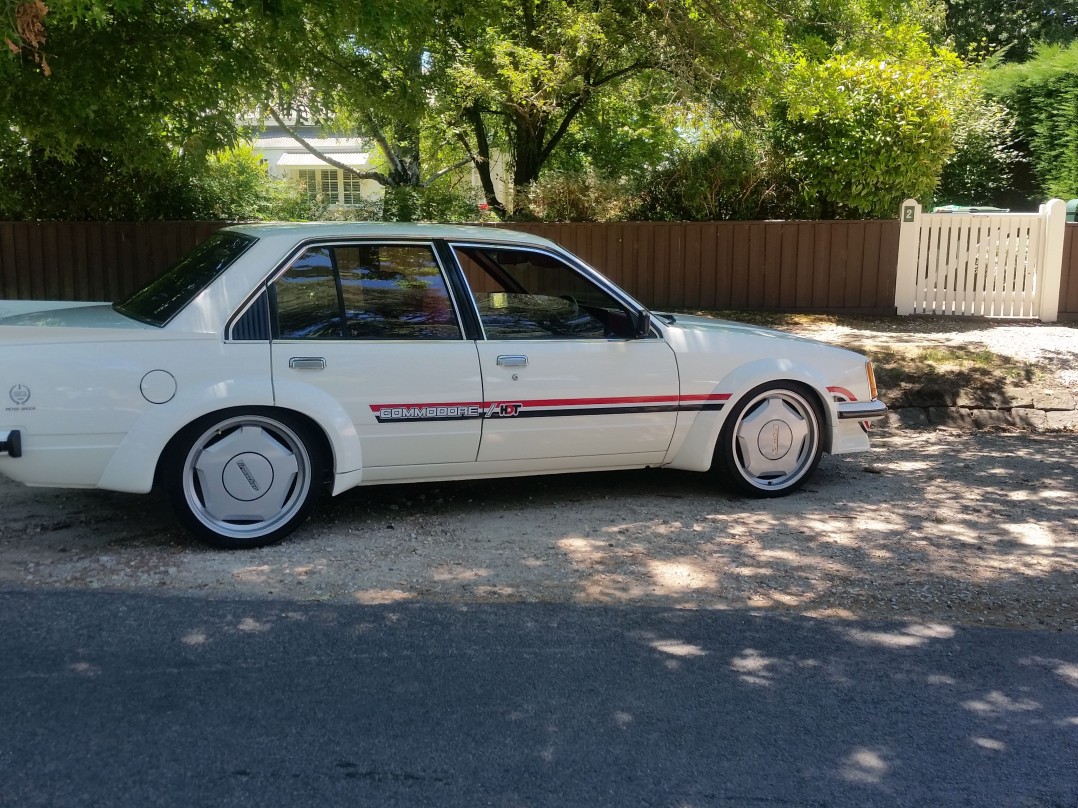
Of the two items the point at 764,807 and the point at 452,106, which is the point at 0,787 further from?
the point at 452,106

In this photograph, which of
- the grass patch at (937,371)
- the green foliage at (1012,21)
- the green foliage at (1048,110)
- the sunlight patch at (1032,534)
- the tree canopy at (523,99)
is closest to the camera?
the sunlight patch at (1032,534)

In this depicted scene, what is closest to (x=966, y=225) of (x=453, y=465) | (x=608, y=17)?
(x=608, y=17)

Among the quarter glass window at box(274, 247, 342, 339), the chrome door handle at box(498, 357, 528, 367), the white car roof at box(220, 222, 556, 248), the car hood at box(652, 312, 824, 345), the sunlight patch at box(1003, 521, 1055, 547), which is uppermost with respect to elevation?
the white car roof at box(220, 222, 556, 248)

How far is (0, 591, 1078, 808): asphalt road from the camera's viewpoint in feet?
10.8

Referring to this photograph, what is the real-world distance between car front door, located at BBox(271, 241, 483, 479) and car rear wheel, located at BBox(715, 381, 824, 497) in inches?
65.0

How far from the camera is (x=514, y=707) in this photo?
3803 mm

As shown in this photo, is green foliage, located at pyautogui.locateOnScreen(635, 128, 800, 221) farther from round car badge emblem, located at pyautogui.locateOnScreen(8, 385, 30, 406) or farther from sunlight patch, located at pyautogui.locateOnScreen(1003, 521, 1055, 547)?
round car badge emblem, located at pyautogui.locateOnScreen(8, 385, 30, 406)

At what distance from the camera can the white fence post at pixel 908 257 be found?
1265 cm

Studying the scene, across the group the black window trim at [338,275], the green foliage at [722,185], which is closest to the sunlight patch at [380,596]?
the black window trim at [338,275]

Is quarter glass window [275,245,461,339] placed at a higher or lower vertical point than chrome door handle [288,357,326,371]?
higher

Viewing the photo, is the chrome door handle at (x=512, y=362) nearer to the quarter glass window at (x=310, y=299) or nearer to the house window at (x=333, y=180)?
the quarter glass window at (x=310, y=299)

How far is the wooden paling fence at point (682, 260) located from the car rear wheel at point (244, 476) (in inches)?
307

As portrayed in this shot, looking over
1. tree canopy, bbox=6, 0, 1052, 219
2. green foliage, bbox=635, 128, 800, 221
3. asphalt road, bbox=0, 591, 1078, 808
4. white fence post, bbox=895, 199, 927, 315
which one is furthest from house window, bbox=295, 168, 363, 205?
asphalt road, bbox=0, 591, 1078, 808

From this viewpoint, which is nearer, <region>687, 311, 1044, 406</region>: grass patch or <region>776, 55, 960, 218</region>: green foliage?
<region>687, 311, 1044, 406</region>: grass patch
